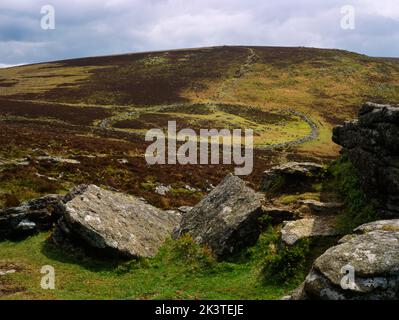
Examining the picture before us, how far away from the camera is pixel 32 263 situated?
1938cm

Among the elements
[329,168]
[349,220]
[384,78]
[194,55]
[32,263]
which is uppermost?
[194,55]

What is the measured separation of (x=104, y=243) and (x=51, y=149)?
28791 millimetres

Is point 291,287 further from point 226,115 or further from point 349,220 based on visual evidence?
point 226,115

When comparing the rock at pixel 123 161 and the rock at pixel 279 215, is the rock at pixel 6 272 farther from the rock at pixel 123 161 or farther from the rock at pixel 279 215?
the rock at pixel 123 161

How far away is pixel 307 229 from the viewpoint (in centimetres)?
1822

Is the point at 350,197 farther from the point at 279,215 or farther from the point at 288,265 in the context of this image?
the point at 288,265

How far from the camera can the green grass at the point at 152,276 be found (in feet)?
50.4

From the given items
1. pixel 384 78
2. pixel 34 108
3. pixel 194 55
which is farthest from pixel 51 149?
pixel 194 55

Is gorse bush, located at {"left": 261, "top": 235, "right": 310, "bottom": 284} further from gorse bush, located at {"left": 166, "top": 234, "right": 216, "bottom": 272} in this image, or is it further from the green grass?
gorse bush, located at {"left": 166, "top": 234, "right": 216, "bottom": 272}

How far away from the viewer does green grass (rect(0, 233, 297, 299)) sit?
50.4 ft

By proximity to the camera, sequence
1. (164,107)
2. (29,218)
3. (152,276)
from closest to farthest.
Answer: (152,276) → (29,218) → (164,107)

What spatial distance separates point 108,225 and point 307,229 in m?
8.51

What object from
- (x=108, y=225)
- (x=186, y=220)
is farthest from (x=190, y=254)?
(x=108, y=225)

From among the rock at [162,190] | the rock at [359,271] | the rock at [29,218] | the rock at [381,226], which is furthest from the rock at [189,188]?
the rock at [359,271]
